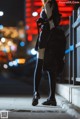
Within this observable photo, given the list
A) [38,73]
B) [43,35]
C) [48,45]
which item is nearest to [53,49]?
[48,45]

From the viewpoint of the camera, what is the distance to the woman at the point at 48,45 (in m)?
6.74

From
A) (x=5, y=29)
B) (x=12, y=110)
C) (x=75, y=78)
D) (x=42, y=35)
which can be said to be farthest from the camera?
(x=5, y=29)

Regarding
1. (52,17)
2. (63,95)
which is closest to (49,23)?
(52,17)

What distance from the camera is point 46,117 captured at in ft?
18.6

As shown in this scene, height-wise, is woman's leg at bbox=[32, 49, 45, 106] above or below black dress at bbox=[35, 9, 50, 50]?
below

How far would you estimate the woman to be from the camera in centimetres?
674

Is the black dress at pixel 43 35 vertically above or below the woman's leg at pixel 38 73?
above

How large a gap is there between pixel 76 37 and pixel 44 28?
1.66m

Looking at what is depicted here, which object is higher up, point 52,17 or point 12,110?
point 52,17

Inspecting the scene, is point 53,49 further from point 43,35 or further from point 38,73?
point 38,73

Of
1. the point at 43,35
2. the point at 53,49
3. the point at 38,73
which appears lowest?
the point at 38,73

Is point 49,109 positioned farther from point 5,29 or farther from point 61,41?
point 5,29

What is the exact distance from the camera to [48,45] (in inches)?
267

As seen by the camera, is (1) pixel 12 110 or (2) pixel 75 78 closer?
(1) pixel 12 110
